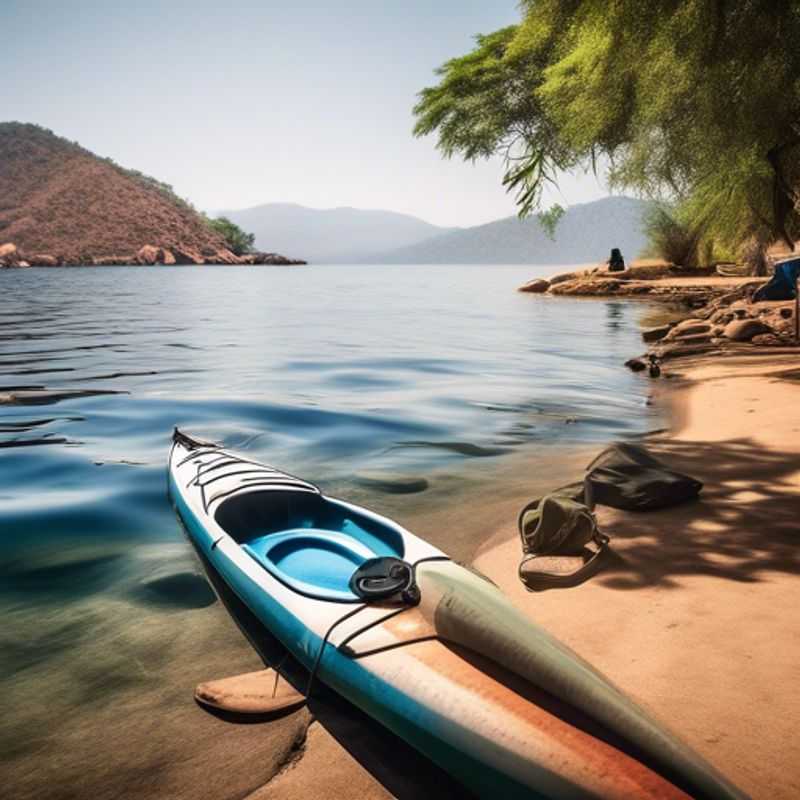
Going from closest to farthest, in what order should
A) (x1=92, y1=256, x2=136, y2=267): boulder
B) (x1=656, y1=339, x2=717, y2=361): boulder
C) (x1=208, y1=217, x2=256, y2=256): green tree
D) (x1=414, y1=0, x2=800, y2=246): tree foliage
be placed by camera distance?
(x1=414, y1=0, x2=800, y2=246): tree foliage
(x1=656, y1=339, x2=717, y2=361): boulder
(x1=92, y1=256, x2=136, y2=267): boulder
(x1=208, y1=217, x2=256, y2=256): green tree

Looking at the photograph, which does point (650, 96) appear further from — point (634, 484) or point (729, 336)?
point (634, 484)

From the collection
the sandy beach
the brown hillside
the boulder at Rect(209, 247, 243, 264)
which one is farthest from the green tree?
the sandy beach

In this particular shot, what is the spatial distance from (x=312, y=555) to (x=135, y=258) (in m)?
118

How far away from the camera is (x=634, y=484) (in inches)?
226

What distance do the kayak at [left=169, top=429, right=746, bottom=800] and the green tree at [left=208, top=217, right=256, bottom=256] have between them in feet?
489

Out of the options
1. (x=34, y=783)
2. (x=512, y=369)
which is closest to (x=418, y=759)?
(x=34, y=783)

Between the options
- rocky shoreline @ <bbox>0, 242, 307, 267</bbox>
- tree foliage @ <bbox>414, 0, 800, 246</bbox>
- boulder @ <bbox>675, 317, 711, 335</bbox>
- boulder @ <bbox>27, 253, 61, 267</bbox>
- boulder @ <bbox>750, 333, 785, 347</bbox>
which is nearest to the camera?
tree foliage @ <bbox>414, 0, 800, 246</bbox>

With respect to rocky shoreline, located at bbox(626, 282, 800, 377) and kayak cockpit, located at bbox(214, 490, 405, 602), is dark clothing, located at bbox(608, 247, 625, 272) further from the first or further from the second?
kayak cockpit, located at bbox(214, 490, 405, 602)

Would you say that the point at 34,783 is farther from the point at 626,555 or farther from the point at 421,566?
the point at 626,555

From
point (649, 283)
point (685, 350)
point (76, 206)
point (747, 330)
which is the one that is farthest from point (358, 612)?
point (76, 206)

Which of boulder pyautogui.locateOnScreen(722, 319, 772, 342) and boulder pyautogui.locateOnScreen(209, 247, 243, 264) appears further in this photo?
boulder pyautogui.locateOnScreen(209, 247, 243, 264)

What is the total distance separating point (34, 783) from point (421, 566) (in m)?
2.12

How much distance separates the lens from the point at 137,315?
2939 centimetres

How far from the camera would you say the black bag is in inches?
223
